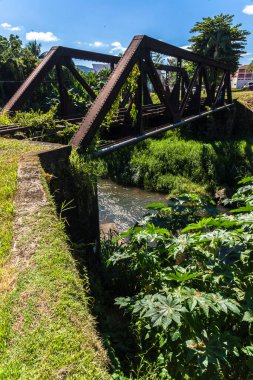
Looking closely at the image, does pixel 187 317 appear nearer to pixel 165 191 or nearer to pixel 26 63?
pixel 165 191

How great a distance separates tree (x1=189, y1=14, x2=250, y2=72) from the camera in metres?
29.3

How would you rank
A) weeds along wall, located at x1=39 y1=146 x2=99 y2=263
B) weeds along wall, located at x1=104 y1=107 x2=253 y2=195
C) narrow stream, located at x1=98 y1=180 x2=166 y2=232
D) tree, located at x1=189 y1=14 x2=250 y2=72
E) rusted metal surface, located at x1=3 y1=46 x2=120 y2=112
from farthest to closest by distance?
tree, located at x1=189 y1=14 x2=250 y2=72
weeds along wall, located at x1=104 y1=107 x2=253 y2=195
narrow stream, located at x1=98 y1=180 x2=166 y2=232
rusted metal surface, located at x1=3 y1=46 x2=120 y2=112
weeds along wall, located at x1=39 y1=146 x2=99 y2=263

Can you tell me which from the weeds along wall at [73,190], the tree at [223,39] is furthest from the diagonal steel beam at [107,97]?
the tree at [223,39]

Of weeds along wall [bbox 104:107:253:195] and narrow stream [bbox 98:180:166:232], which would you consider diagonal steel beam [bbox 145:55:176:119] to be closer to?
narrow stream [bbox 98:180:166:232]

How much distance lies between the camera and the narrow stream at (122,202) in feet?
36.7

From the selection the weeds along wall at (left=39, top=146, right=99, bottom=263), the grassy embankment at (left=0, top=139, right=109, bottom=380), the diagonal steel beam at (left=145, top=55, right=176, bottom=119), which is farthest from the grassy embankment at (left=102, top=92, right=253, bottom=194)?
the grassy embankment at (left=0, top=139, right=109, bottom=380)

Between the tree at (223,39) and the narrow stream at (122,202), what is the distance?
21.0m

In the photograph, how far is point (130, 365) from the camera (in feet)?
9.04

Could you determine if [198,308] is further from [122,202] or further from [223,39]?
[223,39]

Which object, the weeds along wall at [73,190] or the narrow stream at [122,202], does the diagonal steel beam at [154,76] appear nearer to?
the weeds along wall at [73,190]

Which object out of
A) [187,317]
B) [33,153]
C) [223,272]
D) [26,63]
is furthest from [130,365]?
[26,63]

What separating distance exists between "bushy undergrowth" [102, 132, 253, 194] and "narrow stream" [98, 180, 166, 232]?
1.98 ft

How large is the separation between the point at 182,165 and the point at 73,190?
12124 mm

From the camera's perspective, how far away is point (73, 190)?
387cm
